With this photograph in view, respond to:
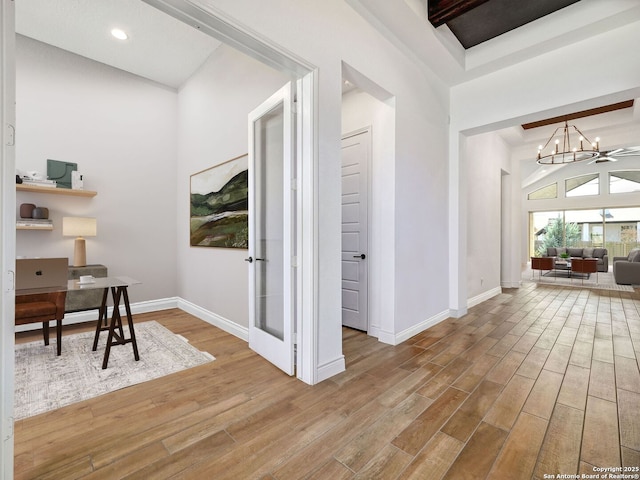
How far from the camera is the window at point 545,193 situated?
1146cm

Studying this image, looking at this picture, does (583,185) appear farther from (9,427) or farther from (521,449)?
(9,427)

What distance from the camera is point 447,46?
330 cm

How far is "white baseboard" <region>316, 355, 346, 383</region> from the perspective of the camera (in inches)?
89.2

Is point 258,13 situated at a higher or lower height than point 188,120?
lower

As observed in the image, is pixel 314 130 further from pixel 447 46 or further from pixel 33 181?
pixel 33 181

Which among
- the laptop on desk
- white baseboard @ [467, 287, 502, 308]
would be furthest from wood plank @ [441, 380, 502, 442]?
the laptop on desk

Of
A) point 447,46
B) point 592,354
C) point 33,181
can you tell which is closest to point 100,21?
point 33,181

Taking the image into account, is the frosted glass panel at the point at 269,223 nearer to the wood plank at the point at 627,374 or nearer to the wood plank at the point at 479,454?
the wood plank at the point at 479,454

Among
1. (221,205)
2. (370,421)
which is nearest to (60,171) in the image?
(221,205)

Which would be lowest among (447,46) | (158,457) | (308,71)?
(158,457)

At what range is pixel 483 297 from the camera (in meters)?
5.14

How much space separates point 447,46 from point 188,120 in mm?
3657

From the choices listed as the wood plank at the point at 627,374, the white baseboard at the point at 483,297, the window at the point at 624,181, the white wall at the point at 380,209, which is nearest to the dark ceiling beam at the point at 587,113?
the white baseboard at the point at 483,297

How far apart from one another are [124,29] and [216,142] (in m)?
1.59
